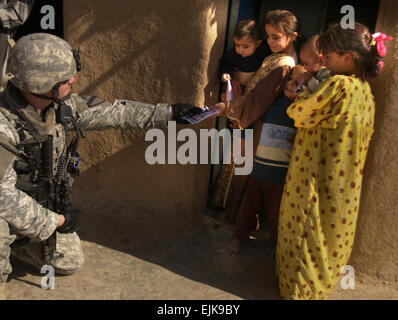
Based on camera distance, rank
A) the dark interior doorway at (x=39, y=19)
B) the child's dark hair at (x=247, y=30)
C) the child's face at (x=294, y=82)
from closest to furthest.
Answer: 1. the child's face at (x=294, y=82)
2. the child's dark hair at (x=247, y=30)
3. the dark interior doorway at (x=39, y=19)

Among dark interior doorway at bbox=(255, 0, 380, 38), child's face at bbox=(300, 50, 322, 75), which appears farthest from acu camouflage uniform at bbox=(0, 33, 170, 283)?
dark interior doorway at bbox=(255, 0, 380, 38)

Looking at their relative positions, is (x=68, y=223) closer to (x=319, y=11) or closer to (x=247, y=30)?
(x=247, y=30)

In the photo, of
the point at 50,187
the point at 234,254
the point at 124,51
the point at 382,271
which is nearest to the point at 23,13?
the point at 124,51

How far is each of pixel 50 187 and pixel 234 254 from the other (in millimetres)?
1412

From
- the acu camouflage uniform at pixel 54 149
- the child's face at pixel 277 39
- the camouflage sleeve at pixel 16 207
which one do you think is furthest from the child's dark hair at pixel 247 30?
the camouflage sleeve at pixel 16 207

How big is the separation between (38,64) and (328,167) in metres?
1.82

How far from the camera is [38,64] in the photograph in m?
2.57

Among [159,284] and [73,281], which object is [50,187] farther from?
[159,284]

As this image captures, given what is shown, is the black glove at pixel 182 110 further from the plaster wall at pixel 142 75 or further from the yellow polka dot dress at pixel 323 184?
the yellow polka dot dress at pixel 323 184

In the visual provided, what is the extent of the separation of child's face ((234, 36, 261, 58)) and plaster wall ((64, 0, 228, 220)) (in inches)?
9.6

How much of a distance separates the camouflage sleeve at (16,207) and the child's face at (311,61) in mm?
1822

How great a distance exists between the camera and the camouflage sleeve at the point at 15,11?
4.33 meters

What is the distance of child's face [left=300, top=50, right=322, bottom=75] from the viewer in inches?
106

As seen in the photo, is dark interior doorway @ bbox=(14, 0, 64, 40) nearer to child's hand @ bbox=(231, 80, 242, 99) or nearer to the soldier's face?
the soldier's face
